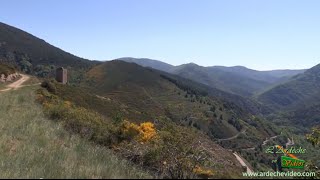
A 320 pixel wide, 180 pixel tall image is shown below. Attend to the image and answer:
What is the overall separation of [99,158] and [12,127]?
9973 millimetres

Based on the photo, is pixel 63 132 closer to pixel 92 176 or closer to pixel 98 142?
pixel 98 142

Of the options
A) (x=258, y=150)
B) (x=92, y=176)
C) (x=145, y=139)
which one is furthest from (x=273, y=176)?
(x=258, y=150)

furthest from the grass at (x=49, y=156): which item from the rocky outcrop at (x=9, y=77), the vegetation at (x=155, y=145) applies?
the rocky outcrop at (x=9, y=77)

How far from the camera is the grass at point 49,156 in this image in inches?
408

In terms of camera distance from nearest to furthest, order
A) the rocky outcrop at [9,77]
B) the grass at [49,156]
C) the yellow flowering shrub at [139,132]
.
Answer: the grass at [49,156] < the yellow flowering shrub at [139,132] < the rocky outcrop at [9,77]

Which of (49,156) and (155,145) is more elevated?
(49,156)

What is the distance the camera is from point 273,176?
28.7ft

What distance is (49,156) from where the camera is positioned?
45.9 ft

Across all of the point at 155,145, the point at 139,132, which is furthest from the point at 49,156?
the point at 139,132

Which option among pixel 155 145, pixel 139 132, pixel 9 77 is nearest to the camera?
pixel 155 145

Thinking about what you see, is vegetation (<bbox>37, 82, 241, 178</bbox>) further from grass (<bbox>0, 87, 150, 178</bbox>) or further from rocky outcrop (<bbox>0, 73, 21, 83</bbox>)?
rocky outcrop (<bbox>0, 73, 21, 83</bbox>)

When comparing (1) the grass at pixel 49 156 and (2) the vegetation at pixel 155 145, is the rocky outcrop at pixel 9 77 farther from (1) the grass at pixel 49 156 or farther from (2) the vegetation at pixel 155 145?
(1) the grass at pixel 49 156

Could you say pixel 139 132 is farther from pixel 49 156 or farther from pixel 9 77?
pixel 9 77

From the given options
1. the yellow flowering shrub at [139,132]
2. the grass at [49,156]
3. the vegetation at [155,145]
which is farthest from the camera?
the yellow flowering shrub at [139,132]
